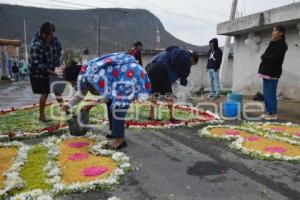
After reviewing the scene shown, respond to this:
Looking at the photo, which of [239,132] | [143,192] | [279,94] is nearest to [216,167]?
[143,192]

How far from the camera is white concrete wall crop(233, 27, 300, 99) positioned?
13.1m

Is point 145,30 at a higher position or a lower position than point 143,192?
higher

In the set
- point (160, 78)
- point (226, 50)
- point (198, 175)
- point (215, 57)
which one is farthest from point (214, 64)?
point (198, 175)

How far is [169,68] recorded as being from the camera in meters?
8.20

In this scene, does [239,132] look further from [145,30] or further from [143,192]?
[145,30]

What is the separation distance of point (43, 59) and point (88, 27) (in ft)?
352

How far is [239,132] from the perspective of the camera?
761 centimetres

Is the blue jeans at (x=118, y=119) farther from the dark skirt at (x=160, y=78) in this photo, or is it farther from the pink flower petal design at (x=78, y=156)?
the dark skirt at (x=160, y=78)

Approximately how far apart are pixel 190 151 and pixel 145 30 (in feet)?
409

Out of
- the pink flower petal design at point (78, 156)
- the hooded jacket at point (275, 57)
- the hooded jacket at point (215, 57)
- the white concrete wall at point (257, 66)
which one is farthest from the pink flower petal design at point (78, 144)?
the white concrete wall at point (257, 66)

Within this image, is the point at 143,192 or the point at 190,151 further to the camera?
the point at 190,151

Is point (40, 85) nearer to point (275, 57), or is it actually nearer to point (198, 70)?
point (275, 57)

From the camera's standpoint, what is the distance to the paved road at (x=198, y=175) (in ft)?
14.4

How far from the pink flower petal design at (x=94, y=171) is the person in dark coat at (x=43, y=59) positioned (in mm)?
3671
